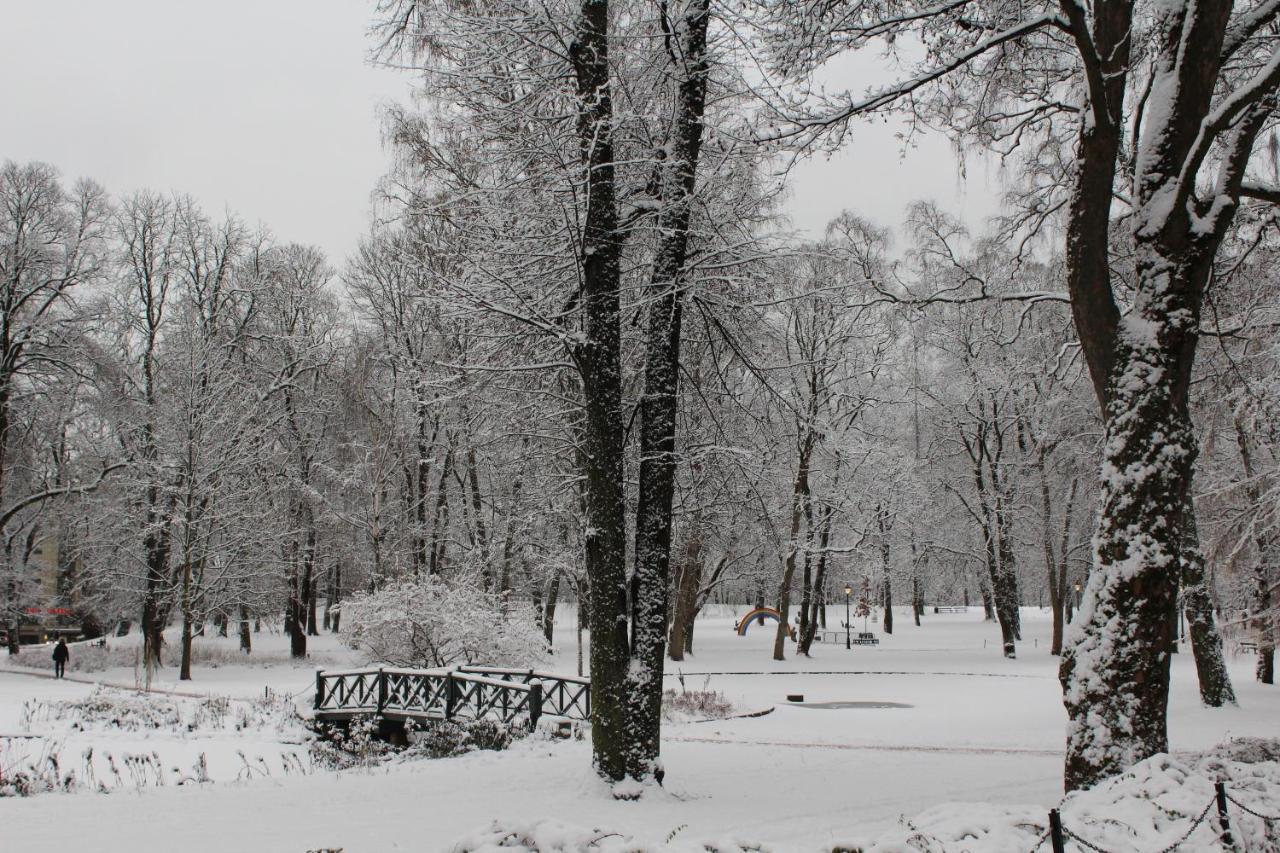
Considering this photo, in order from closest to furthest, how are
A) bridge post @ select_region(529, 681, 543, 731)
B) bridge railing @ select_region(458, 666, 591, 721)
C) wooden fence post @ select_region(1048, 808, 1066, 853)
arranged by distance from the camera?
wooden fence post @ select_region(1048, 808, 1066, 853) → bridge post @ select_region(529, 681, 543, 731) → bridge railing @ select_region(458, 666, 591, 721)

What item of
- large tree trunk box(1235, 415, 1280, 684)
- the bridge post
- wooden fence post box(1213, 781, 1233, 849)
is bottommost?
the bridge post

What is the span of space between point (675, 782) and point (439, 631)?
1044 cm

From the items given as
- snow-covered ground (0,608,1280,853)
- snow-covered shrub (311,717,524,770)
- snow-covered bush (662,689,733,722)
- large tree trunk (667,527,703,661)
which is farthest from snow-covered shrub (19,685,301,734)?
large tree trunk (667,527,703,661)

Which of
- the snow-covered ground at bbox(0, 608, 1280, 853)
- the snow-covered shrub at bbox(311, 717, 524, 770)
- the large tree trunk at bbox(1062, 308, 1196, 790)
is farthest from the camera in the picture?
the snow-covered shrub at bbox(311, 717, 524, 770)

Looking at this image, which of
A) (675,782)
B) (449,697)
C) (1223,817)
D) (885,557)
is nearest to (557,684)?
(449,697)

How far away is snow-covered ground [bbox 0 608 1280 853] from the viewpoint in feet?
24.7

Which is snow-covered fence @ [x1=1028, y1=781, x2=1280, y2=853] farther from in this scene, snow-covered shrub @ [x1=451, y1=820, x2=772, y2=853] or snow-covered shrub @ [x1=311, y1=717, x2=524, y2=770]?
snow-covered shrub @ [x1=311, y1=717, x2=524, y2=770]

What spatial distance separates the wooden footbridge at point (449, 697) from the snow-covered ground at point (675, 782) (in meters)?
1.38

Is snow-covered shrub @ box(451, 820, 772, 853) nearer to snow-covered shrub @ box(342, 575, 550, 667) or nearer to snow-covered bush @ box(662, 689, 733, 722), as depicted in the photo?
snow-covered bush @ box(662, 689, 733, 722)

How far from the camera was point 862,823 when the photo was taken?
7.77 m

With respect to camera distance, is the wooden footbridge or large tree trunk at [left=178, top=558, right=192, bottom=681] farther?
large tree trunk at [left=178, top=558, right=192, bottom=681]

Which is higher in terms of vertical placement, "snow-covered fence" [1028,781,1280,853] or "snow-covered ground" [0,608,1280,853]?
"snow-covered fence" [1028,781,1280,853]

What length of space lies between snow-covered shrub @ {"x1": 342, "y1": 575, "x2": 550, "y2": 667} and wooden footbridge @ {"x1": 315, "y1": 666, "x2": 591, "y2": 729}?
188 cm

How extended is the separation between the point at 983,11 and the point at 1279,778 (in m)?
7.06
